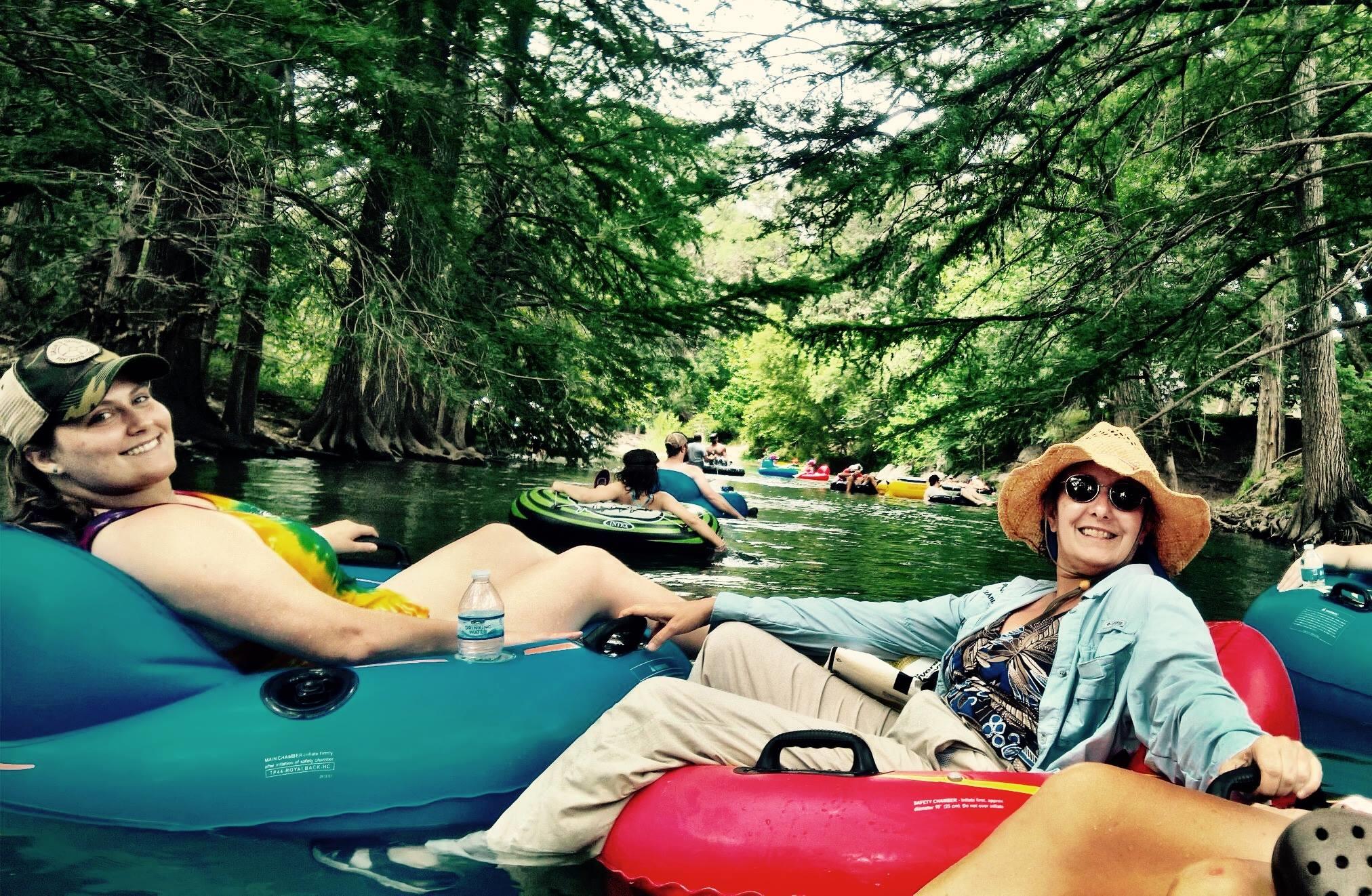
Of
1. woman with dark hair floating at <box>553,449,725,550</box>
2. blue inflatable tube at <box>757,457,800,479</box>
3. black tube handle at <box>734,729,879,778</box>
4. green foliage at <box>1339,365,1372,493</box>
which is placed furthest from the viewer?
blue inflatable tube at <box>757,457,800,479</box>

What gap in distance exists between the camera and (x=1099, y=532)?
2510 millimetres

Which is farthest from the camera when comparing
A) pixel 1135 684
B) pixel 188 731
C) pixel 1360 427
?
pixel 1360 427

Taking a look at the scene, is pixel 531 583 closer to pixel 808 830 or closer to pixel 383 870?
pixel 383 870

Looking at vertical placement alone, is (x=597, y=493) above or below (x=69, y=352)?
below

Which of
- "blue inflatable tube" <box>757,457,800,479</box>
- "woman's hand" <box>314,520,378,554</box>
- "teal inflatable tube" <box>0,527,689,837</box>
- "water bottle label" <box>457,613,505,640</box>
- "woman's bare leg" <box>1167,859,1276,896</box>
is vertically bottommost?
"blue inflatable tube" <box>757,457,800,479</box>

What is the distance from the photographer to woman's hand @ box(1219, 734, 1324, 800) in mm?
1649

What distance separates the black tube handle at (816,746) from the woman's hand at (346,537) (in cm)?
190

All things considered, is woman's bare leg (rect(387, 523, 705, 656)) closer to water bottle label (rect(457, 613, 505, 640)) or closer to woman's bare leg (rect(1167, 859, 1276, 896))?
water bottle label (rect(457, 613, 505, 640))

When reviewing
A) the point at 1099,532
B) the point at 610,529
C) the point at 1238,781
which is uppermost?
the point at 1099,532

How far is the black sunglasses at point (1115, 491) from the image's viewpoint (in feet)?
8.14

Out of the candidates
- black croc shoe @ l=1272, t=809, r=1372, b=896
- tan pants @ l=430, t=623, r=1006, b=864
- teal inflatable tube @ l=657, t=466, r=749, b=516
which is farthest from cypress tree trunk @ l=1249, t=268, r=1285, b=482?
black croc shoe @ l=1272, t=809, r=1372, b=896

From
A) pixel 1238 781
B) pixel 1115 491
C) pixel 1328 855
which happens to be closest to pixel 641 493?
pixel 1115 491

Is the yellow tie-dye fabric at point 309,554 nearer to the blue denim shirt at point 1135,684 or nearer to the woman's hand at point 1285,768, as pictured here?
the blue denim shirt at point 1135,684

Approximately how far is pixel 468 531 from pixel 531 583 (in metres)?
6.43
